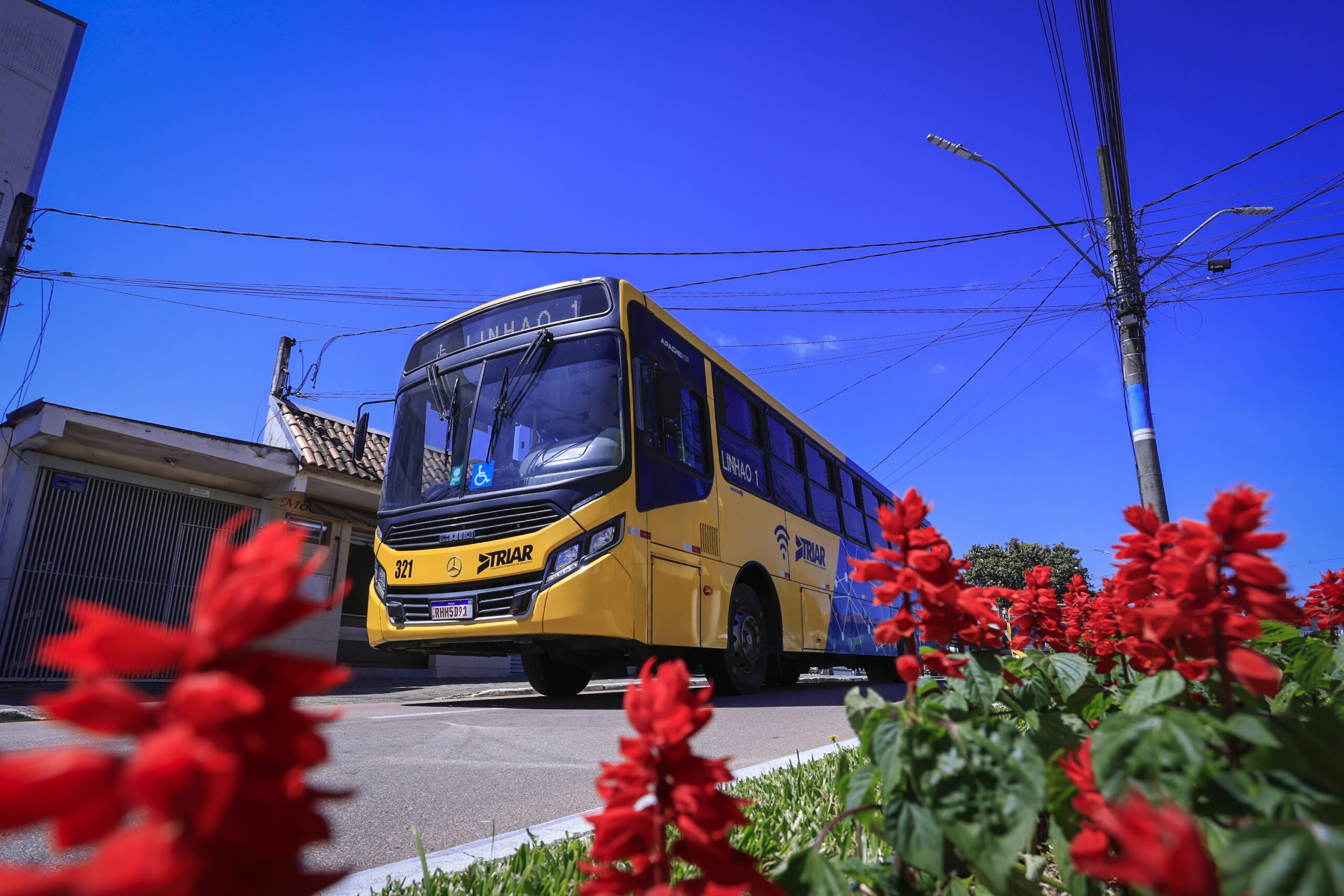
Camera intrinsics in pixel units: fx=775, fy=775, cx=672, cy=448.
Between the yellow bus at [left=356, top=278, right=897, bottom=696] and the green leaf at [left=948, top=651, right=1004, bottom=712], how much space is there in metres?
4.71

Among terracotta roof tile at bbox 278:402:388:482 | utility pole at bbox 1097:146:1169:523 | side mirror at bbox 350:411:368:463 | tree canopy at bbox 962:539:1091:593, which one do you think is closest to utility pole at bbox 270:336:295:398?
terracotta roof tile at bbox 278:402:388:482

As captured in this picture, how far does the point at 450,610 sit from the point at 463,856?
4.44m

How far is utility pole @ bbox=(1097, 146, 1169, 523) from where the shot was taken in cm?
750

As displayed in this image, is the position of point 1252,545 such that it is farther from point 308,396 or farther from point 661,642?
point 308,396

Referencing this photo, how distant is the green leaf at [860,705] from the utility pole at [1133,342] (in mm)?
7406

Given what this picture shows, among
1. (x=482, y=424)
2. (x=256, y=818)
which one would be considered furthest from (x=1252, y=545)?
(x=482, y=424)

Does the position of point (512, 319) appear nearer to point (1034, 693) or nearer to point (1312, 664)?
point (1034, 693)

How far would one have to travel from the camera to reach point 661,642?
6.32 meters

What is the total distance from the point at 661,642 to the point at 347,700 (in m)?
4.20

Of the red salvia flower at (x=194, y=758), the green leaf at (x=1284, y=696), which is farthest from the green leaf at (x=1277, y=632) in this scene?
the red salvia flower at (x=194, y=758)

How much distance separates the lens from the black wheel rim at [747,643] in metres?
7.58

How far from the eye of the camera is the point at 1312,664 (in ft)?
5.24

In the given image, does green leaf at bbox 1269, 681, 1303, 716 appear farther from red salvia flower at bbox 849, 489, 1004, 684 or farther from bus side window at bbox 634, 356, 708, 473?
bus side window at bbox 634, 356, 708, 473

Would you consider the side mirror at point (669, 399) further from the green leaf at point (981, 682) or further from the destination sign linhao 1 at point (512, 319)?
the green leaf at point (981, 682)
